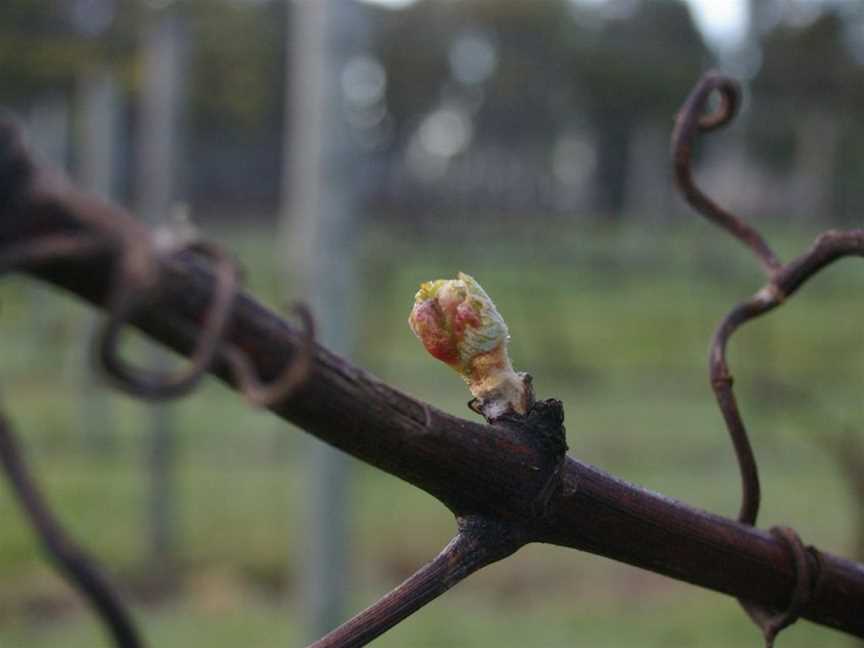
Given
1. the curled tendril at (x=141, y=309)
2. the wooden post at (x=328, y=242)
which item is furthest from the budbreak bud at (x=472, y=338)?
the wooden post at (x=328, y=242)

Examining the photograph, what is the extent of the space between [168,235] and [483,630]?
252 centimetres

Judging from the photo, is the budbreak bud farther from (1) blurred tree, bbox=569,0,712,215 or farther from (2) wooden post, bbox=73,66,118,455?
(1) blurred tree, bbox=569,0,712,215

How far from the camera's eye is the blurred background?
2.55m

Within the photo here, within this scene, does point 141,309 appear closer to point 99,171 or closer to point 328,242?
point 328,242

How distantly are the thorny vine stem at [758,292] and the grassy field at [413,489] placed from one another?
8.8 inches

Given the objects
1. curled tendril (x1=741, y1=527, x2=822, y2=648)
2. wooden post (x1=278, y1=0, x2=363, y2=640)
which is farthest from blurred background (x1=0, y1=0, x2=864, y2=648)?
curled tendril (x1=741, y1=527, x2=822, y2=648)

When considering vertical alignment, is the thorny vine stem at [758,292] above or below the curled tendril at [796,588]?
above

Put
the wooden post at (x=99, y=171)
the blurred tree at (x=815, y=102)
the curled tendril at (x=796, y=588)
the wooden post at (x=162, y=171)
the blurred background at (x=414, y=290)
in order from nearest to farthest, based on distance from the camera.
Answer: the curled tendril at (x=796, y=588), the blurred background at (x=414, y=290), the wooden post at (x=162, y=171), the wooden post at (x=99, y=171), the blurred tree at (x=815, y=102)

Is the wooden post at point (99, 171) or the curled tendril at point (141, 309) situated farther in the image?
the wooden post at point (99, 171)

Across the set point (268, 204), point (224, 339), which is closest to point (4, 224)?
point (224, 339)

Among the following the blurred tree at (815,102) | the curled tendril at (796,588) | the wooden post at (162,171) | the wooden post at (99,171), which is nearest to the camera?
the curled tendril at (796,588)

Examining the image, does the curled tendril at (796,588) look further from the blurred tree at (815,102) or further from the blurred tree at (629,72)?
the blurred tree at (629,72)

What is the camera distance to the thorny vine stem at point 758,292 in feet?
0.92

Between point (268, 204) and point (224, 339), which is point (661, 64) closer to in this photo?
point (268, 204)
